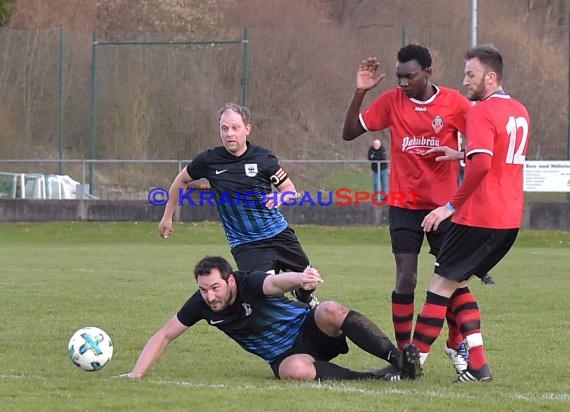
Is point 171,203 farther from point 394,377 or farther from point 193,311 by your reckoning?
point 394,377

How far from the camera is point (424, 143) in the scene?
7.45 metres

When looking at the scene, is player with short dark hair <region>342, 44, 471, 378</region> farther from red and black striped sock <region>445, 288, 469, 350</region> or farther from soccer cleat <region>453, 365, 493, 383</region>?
soccer cleat <region>453, 365, 493, 383</region>

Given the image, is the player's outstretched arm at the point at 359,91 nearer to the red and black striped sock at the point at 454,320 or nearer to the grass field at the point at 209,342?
the red and black striped sock at the point at 454,320

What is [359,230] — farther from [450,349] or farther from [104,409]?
[104,409]

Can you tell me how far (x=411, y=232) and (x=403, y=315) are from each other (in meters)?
0.57

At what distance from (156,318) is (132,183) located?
53.1 feet

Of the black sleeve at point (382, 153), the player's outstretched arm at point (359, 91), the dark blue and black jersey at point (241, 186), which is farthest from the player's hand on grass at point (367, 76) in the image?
the black sleeve at point (382, 153)

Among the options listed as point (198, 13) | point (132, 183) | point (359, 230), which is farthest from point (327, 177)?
point (198, 13)

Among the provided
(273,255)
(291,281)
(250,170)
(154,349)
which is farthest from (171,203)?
(291,281)

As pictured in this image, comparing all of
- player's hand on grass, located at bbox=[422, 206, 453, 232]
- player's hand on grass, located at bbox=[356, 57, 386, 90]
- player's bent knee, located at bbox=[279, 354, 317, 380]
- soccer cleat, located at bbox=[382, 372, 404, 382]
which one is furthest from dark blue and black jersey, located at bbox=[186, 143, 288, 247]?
player's hand on grass, located at bbox=[422, 206, 453, 232]

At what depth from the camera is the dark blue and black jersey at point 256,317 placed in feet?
22.4

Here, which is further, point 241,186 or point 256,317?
point 241,186

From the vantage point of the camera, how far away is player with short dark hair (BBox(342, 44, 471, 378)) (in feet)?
24.3

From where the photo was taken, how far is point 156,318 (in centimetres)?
1031
